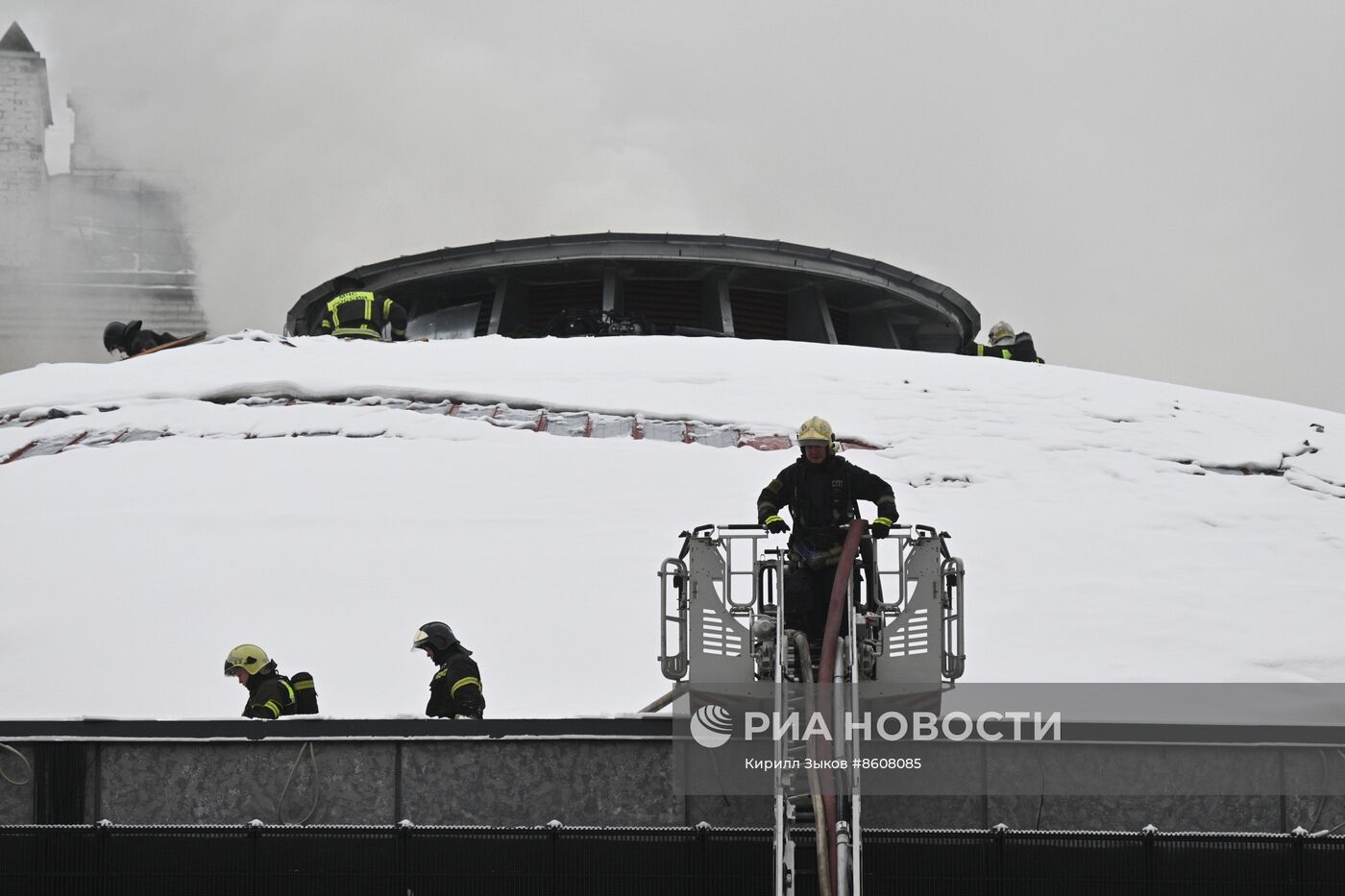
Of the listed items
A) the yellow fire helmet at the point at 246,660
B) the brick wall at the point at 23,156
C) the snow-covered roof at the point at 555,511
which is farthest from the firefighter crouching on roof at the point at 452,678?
the brick wall at the point at 23,156

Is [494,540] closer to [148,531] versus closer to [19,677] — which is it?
[148,531]

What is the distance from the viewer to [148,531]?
1341 centimetres

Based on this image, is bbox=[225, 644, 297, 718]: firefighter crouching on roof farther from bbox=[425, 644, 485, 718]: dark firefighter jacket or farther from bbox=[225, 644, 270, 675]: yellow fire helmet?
bbox=[425, 644, 485, 718]: dark firefighter jacket

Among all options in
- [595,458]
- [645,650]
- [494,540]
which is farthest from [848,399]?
[645,650]

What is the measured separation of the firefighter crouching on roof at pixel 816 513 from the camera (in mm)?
8336

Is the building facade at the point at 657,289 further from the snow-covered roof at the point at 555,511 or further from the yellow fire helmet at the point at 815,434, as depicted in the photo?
the yellow fire helmet at the point at 815,434

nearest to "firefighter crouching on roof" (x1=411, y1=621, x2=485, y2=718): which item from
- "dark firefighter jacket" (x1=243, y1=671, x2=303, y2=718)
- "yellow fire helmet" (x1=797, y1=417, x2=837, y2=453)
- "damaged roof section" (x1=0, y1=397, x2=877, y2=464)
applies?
"dark firefighter jacket" (x1=243, y1=671, x2=303, y2=718)

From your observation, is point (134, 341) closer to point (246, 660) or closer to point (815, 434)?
point (246, 660)

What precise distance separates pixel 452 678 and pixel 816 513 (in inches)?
79.7

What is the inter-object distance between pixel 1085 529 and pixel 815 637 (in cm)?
556

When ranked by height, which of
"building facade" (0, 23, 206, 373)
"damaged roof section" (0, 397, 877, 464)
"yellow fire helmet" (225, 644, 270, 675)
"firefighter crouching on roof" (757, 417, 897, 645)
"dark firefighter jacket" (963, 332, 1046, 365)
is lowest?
"yellow fire helmet" (225, 644, 270, 675)

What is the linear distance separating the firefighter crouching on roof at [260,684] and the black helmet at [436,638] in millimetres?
754

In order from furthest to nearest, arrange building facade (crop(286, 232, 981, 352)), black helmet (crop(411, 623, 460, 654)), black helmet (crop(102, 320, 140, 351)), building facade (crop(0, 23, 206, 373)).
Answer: building facade (crop(0, 23, 206, 373)), building facade (crop(286, 232, 981, 352)), black helmet (crop(102, 320, 140, 351)), black helmet (crop(411, 623, 460, 654))

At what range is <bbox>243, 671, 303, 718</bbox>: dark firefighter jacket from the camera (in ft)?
29.3
